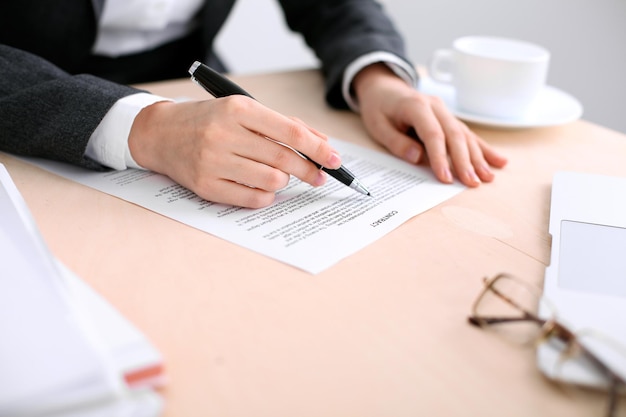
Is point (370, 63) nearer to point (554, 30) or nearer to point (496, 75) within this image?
point (496, 75)

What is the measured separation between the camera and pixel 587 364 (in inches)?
15.5

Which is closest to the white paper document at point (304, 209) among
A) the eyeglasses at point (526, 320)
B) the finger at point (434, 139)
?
the finger at point (434, 139)

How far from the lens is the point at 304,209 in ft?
2.02

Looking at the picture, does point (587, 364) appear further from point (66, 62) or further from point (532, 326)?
point (66, 62)

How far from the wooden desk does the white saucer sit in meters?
0.22

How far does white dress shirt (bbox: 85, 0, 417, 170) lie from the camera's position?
2.17ft

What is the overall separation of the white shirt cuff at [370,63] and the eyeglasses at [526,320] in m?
0.49

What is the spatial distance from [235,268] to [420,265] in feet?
0.52

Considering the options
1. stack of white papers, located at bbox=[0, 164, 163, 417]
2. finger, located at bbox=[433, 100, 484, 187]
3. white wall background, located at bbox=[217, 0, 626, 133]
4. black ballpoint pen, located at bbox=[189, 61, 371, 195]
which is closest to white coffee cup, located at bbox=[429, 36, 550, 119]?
finger, located at bbox=[433, 100, 484, 187]

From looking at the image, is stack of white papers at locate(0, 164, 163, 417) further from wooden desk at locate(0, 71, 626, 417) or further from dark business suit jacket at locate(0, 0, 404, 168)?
dark business suit jacket at locate(0, 0, 404, 168)

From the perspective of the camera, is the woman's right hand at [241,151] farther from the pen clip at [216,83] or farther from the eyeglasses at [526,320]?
the eyeglasses at [526,320]

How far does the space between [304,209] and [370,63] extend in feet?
1.30

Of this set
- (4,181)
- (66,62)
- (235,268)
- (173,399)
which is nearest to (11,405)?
(173,399)

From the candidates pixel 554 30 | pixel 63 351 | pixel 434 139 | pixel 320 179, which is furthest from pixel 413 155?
pixel 554 30
